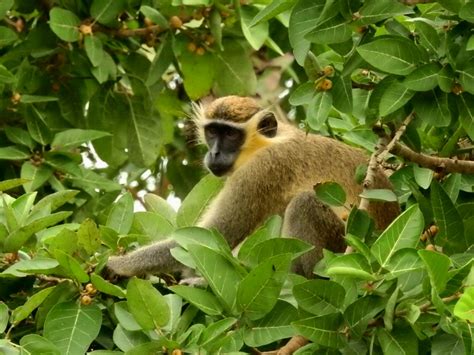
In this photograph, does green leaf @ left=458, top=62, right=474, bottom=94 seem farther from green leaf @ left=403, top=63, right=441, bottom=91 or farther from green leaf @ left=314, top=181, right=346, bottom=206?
green leaf @ left=314, top=181, right=346, bottom=206

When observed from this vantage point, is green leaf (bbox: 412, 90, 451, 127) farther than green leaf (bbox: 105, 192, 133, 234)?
No

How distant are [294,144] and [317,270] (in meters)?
2.30

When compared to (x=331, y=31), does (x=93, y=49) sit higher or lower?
lower

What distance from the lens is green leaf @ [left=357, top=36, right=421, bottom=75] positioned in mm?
5445

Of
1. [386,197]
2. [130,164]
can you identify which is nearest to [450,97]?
[386,197]

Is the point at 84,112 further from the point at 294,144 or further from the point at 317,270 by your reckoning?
the point at 317,270

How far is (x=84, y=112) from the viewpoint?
8773 mm

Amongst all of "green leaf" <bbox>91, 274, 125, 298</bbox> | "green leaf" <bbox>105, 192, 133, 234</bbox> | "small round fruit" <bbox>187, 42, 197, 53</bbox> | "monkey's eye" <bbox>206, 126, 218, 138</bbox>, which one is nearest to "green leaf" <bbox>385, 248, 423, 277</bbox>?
"green leaf" <bbox>91, 274, 125, 298</bbox>

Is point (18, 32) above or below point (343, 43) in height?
below

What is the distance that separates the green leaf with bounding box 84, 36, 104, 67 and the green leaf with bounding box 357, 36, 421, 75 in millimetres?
2920

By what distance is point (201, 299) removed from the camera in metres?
5.19

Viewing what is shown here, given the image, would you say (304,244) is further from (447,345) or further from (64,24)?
(64,24)

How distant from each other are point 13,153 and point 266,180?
5.30 feet

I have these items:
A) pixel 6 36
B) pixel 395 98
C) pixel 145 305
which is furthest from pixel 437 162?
pixel 6 36
